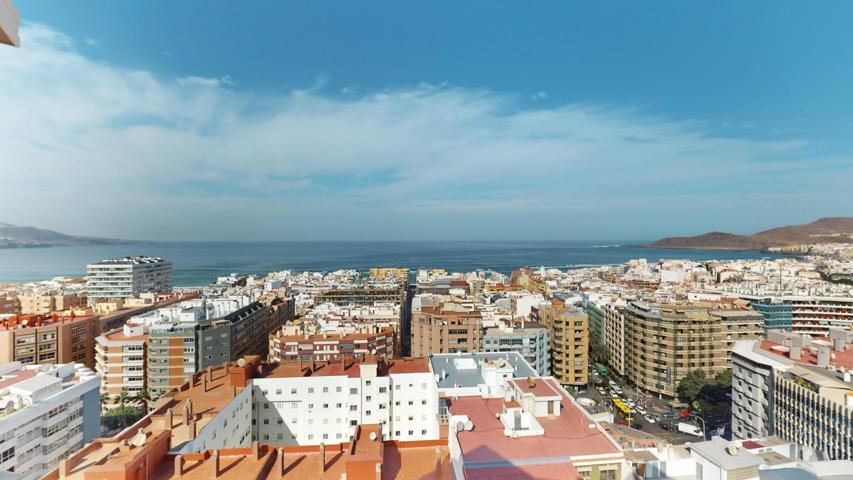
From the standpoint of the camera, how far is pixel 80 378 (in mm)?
18672

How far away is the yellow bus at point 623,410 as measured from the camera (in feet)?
89.0

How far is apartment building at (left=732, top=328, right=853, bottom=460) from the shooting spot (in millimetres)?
15359

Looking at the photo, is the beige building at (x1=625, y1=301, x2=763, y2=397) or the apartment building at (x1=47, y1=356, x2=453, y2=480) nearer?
the apartment building at (x1=47, y1=356, x2=453, y2=480)

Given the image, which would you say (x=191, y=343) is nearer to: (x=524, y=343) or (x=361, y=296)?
(x=524, y=343)

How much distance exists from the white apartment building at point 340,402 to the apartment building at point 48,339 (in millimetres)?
20891

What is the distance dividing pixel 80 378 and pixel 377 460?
57.7 feet

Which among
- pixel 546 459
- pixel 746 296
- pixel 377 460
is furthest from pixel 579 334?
pixel 377 460

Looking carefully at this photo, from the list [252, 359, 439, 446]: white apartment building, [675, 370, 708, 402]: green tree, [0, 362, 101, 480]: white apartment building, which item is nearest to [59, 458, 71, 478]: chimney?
[0, 362, 101, 480]: white apartment building

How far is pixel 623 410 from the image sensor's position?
1093 inches

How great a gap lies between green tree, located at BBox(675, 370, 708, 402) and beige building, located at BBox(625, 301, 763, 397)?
Answer: 0.71 meters

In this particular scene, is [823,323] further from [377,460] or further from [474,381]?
[377,460]

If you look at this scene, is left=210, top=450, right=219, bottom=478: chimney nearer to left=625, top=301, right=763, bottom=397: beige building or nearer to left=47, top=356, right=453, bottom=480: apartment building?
left=47, top=356, right=453, bottom=480: apartment building

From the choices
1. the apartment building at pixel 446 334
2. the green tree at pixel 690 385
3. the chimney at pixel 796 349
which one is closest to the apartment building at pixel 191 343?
the apartment building at pixel 446 334

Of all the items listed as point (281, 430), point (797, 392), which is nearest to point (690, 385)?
point (797, 392)
